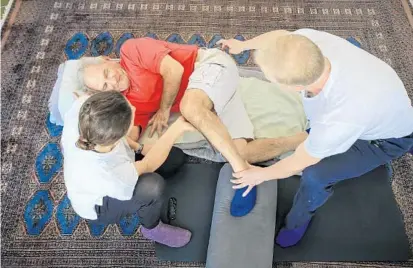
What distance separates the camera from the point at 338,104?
161cm

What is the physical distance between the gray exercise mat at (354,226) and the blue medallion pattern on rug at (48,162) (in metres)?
1.28

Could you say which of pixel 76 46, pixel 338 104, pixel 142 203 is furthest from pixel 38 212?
pixel 338 104

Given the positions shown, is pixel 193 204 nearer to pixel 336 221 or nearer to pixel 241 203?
pixel 241 203

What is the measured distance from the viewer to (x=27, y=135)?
2.79 m

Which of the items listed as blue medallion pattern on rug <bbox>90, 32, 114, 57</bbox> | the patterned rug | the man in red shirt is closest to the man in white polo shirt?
the man in red shirt

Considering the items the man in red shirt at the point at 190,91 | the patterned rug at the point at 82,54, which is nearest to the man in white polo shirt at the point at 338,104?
the man in red shirt at the point at 190,91

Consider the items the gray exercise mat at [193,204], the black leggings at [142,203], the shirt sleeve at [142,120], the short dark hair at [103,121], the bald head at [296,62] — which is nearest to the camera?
the bald head at [296,62]

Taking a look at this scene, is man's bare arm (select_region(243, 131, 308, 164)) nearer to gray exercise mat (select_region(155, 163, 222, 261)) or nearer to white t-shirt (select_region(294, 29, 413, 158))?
gray exercise mat (select_region(155, 163, 222, 261))

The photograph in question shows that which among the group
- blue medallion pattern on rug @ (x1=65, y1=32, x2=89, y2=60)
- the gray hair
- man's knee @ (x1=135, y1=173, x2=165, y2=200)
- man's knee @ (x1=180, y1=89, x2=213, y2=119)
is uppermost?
blue medallion pattern on rug @ (x1=65, y1=32, x2=89, y2=60)

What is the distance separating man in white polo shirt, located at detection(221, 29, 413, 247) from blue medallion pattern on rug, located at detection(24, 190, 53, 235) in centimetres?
129

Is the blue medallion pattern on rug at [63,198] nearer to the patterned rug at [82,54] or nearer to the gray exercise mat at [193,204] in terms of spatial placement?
the patterned rug at [82,54]

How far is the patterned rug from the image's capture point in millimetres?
2402

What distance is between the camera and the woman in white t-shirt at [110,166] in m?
1.71

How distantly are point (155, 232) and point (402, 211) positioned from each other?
131 centimetres
